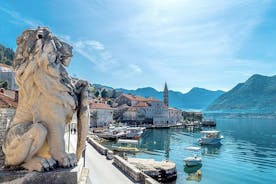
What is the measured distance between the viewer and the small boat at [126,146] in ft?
105

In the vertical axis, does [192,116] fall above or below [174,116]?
above

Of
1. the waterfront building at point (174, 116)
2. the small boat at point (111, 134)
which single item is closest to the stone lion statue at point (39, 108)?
the small boat at point (111, 134)

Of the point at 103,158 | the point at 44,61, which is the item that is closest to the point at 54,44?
the point at 44,61

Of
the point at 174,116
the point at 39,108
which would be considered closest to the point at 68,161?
the point at 39,108

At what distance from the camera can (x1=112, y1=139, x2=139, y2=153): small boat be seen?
3203 centimetres

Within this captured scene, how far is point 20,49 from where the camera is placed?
293 cm

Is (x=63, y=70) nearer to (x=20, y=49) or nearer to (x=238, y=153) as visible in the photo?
(x=20, y=49)

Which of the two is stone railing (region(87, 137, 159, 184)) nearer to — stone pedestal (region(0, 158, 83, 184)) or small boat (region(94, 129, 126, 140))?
stone pedestal (region(0, 158, 83, 184))

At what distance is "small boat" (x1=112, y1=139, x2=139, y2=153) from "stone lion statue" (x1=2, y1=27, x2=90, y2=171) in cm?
2964

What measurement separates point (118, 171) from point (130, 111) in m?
70.9

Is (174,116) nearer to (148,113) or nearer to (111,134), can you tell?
(148,113)

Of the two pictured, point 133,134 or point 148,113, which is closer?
point 133,134

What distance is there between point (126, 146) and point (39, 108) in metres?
36.1

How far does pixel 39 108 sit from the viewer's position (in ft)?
9.11
